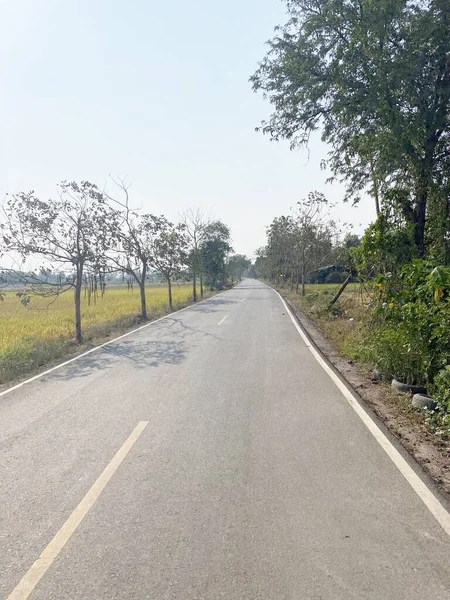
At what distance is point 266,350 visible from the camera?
36.5ft

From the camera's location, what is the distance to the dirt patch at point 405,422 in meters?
4.34

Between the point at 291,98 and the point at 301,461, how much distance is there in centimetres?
969

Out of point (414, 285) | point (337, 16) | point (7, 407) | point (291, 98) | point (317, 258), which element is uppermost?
point (337, 16)

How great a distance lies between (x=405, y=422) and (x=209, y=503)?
3036 mm

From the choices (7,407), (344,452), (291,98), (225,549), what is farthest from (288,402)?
(291,98)

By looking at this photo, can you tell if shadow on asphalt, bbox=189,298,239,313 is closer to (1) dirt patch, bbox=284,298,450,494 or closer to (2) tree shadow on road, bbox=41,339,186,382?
(2) tree shadow on road, bbox=41,339,186,382

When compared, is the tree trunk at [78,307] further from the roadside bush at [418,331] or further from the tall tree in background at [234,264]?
the tall tree in background at [234,264]

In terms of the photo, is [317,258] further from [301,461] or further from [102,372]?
[301,461]

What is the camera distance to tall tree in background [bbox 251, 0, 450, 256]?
360 inches

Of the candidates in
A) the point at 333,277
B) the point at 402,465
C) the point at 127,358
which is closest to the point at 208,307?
the point at 127,358

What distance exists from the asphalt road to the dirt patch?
0.36 metres

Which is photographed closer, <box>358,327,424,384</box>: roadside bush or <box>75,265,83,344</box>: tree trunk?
<box>358,327,424,384</box>: roadside bush

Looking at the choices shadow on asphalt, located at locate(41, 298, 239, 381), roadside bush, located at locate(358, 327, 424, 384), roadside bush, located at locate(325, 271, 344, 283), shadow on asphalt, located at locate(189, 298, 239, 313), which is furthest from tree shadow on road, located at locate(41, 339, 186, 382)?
roadside bush, located at locate(325, 271, 344, 283)

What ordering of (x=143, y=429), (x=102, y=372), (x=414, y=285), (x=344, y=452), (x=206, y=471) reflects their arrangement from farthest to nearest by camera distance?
1. (x=102, y=372)
2. (x=414, y=285)
3. (x=143, y=429)
4. (x=344, y=452)
5. (x=206, y=471)
